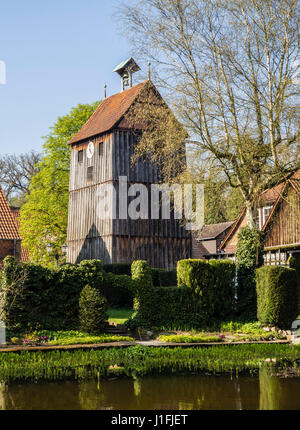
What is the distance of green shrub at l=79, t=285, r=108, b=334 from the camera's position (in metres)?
17.7

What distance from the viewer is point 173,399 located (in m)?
8.76

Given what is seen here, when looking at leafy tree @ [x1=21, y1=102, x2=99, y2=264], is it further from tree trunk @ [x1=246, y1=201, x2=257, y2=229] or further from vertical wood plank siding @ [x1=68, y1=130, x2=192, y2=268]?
tree trunk @ [x1=246, y1=201, x2=257, y2=229]

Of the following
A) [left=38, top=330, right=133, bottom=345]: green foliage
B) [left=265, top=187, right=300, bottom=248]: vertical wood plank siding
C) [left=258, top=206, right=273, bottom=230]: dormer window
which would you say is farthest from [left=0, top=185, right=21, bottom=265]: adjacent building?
[left=38, top=330, right=133, bottom=345]: green foliage

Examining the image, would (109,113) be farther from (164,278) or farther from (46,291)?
(46,291)

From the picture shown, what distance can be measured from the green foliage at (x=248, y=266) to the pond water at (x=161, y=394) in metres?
9.56

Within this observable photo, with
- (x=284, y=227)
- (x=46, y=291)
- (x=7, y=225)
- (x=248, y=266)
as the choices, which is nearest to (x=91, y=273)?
(x=46, y=291)

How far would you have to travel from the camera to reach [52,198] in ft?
122

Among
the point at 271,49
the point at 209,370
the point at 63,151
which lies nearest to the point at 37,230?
the point at 63,151

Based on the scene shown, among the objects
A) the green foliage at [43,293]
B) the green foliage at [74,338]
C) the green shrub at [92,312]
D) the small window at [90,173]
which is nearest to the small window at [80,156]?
the small window at [90,173]

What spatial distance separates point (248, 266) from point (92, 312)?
22.3ft

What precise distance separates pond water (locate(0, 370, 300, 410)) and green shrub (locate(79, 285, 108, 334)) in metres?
6.96

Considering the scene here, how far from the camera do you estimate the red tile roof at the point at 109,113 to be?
102 ft

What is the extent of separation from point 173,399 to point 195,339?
24.8ft
